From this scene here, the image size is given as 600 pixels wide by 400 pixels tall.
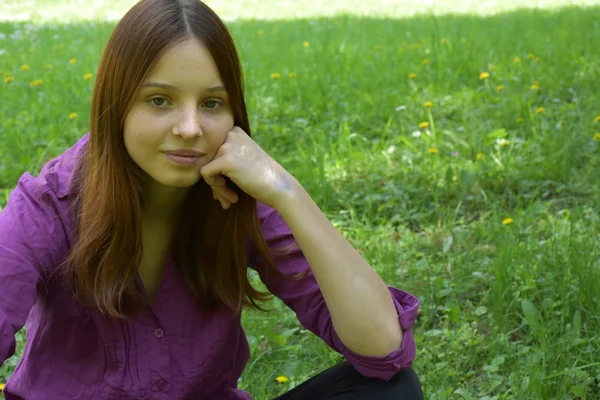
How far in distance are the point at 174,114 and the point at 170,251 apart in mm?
346

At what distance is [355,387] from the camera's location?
6.45 feet

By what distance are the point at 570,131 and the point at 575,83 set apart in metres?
0.82

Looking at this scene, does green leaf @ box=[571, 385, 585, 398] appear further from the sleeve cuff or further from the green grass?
the sleeve cuff

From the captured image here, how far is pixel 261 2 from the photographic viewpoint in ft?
33.8

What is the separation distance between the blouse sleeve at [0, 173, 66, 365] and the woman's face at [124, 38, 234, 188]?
8.0 inches

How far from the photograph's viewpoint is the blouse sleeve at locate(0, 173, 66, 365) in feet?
5.55

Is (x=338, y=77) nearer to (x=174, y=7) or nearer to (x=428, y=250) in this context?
(x=428, y=250)

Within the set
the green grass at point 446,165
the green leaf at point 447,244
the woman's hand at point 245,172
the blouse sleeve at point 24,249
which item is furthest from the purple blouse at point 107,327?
the green leaf at point 447,244

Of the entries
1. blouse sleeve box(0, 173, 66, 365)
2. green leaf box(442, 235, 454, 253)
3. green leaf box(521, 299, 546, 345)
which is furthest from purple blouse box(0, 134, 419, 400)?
green leaf box(442, 235, 454, 253)

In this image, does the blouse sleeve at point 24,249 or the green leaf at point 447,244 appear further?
the green leaf at point 447,244

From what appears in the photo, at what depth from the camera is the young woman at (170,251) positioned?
1.79 metres

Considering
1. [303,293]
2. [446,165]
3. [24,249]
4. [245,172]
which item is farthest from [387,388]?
[446,165]

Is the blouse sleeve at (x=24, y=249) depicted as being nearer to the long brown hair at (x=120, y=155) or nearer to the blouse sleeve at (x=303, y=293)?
the long brown hair at (x=120, y=155)

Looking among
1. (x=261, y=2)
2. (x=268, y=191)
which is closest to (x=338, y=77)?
(x=268, y=191)
